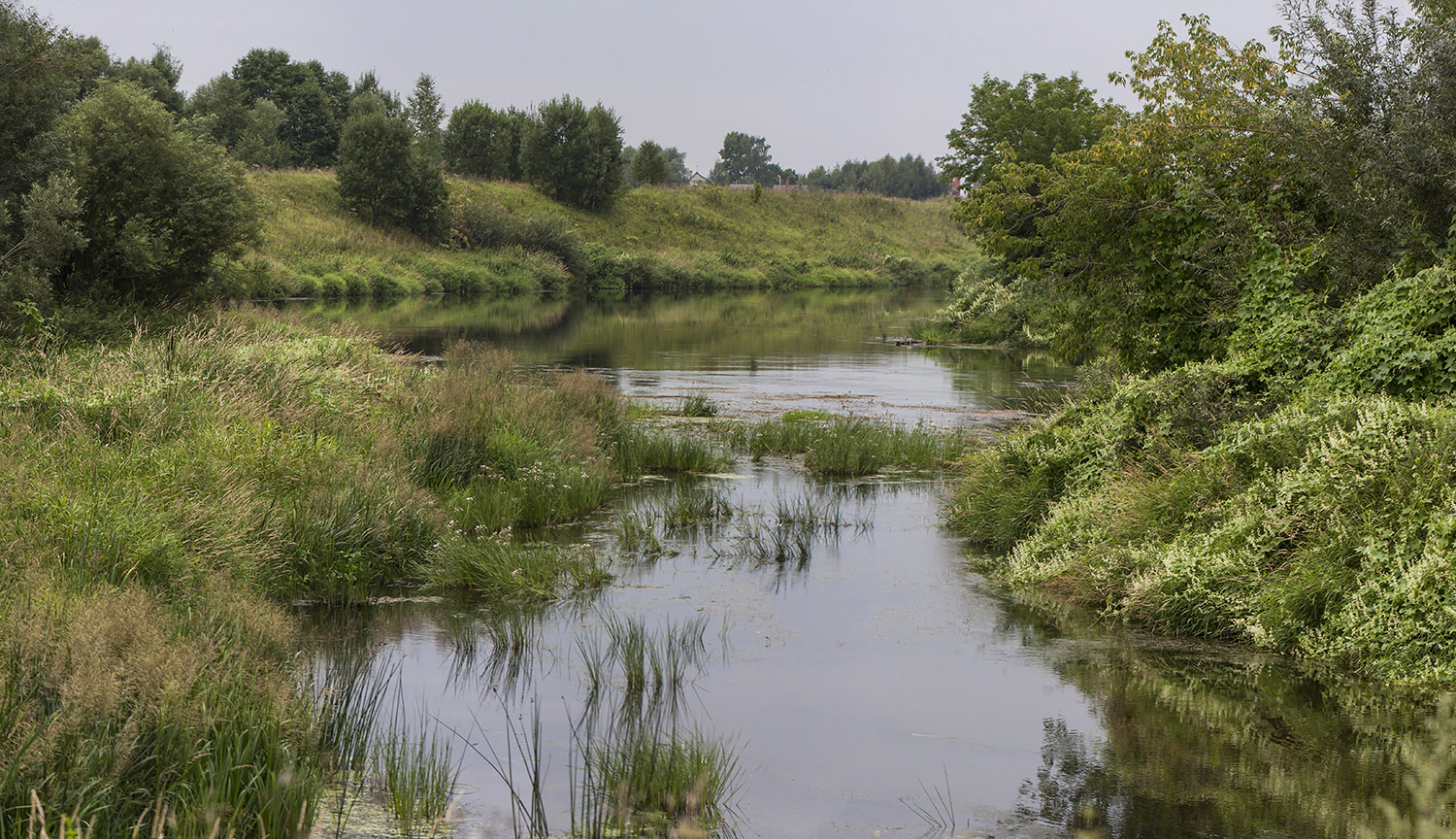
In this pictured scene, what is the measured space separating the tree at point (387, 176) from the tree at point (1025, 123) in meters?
30.3

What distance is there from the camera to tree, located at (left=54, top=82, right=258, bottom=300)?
73.6ft

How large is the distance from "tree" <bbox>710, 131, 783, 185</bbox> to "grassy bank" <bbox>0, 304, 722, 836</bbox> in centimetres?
17263

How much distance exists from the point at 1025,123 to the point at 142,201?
100 feet

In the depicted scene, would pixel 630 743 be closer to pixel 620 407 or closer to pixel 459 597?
pixel 459 597

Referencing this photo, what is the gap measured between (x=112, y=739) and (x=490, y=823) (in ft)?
5.44

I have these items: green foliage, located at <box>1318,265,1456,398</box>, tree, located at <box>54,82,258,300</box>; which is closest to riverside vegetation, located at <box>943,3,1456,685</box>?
green foliage, located at <box>1318,265,1456,398</box>

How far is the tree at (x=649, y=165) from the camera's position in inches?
3725

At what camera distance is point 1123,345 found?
44.9 ft

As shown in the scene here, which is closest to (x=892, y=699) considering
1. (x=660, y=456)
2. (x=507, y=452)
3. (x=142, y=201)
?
(x=507, y=452)

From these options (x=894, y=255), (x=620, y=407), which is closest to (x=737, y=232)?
(x=894, y=255)

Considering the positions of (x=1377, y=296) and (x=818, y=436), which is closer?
(x=1377, y=296)

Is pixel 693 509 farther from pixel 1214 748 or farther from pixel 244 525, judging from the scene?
pixel 1214 748

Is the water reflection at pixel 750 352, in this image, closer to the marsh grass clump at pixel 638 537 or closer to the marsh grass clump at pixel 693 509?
the marsh grass clump at pixel 693 509

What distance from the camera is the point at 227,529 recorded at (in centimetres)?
821
